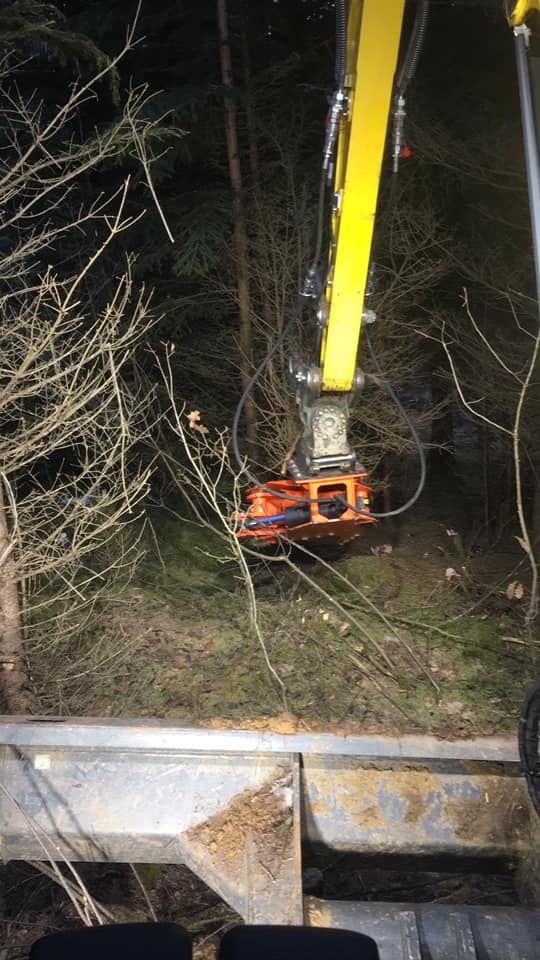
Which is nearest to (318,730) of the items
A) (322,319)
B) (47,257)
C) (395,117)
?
(322,319)

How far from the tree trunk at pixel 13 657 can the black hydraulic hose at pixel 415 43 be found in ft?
12.5

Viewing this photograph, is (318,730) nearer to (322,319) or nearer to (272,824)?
(272,824)

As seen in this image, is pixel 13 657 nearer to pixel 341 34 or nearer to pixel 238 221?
pixel 341 34

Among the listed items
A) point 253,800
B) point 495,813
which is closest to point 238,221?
point 253,800

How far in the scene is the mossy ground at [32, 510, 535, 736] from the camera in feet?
17.1

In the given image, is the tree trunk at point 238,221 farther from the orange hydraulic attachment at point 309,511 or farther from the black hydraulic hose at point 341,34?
the black hydraulic hose at point 341,34

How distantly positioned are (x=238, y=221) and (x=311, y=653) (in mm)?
5090

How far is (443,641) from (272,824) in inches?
98.6

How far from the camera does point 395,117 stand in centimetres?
401

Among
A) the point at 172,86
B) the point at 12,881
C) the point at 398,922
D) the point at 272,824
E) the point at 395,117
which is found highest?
the point at 172,86

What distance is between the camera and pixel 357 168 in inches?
162

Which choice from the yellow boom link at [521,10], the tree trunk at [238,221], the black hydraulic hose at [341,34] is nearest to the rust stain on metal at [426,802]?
the yellow boom link at [521,10]

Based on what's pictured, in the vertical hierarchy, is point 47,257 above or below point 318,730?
above

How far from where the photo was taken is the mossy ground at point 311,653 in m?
5.23
